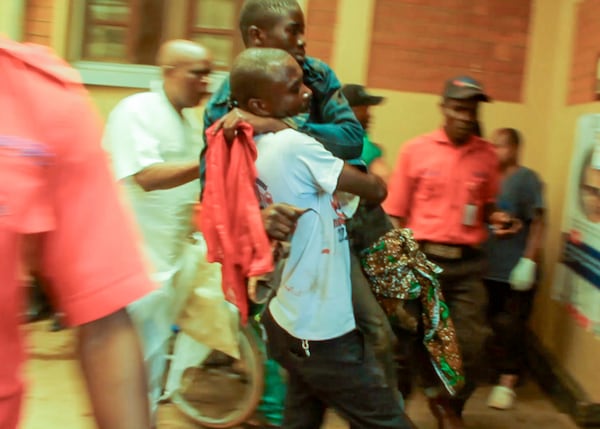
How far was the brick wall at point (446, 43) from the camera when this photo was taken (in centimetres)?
606

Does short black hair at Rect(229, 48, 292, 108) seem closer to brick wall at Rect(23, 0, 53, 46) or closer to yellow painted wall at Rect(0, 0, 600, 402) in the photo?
yellow painted wall at Rect(0, 0, 600, 402)

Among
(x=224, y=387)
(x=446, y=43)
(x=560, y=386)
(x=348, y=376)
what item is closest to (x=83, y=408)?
(x=224, y=387)

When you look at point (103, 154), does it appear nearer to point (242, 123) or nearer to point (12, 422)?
point (12, 422)

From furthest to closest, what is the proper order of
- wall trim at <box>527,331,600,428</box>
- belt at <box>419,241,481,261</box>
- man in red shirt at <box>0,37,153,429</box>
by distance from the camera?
wall trim at <box>527,331,600,428</box>, belt at <box>419,241,481,261</box>, man in red shirt at <box>0,37,153,429</box>

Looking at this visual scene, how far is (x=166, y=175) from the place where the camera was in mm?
3789

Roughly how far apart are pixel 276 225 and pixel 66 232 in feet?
→ 4.43

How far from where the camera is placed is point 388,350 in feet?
10.9

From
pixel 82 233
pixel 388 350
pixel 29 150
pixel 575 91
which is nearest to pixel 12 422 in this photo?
pixel 82 233

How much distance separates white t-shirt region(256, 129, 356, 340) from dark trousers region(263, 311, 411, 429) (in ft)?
0.17

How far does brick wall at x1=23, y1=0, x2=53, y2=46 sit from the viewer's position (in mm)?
6405

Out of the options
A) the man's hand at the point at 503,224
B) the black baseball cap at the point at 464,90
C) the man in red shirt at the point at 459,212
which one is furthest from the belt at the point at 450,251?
the black baseball cap at the point at 464,90

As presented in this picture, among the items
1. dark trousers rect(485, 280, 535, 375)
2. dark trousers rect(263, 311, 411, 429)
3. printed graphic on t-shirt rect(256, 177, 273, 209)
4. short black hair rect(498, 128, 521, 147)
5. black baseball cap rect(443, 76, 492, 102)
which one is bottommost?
dark trousers rect(485, 280, 535, 375)

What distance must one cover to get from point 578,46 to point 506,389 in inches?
87.3

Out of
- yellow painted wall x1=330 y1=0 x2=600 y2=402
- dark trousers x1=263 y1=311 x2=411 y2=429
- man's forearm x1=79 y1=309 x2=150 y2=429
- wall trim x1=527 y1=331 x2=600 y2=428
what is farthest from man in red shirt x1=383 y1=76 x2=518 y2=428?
man's forearm x1=79 y1=309 x2=150 y2=429
